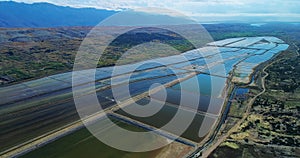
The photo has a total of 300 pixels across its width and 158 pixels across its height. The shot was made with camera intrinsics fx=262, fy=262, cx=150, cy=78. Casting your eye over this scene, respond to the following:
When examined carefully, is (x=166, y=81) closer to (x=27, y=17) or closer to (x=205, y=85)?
(x=205, y=85)

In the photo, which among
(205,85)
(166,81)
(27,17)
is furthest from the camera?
(27,17)

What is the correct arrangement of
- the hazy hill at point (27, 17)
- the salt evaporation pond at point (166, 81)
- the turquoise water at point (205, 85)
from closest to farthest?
1. the salt evaporation pond at point (166, 81)
2. the turquoise water at point (205, 85)
3. the hazy hill at point (27, 17)

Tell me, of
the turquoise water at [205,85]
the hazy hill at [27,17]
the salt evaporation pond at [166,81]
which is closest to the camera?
the salt evaporation pond at [166,81]

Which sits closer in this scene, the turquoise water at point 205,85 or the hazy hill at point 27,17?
the turquoise water at point 205,85

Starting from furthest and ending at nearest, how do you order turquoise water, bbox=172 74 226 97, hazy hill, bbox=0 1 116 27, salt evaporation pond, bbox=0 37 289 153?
hazy hill, bbox=0 1 116 27 < turquoise water, bbox=172 74 226 97 < salt evaporation pond, bbox=0 37 289 153

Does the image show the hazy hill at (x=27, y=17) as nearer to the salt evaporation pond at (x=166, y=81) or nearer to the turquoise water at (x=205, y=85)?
the salt evaporation pond at (x=166, y=81)

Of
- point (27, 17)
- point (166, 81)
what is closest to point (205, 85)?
point (166, 81)

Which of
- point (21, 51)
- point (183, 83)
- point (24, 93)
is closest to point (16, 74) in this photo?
point (24, 93)

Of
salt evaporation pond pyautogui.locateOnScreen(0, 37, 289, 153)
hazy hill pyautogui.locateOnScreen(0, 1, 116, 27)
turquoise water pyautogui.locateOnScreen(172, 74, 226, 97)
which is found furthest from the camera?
hazy hill pyautogui.locateOnScreen(0, 1, 116, 27)

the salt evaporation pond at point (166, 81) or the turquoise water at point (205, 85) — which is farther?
the turquoise water at point (205, 85)

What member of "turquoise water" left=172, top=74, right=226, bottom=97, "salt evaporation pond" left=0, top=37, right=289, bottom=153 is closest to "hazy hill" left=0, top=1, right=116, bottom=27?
"salt evaporation pond" left=0, top=37, right=289, bottom=153

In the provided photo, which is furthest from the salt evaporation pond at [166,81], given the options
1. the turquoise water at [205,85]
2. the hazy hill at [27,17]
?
the hazy hill at [27,17]

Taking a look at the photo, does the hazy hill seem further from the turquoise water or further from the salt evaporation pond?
the turquoise water
